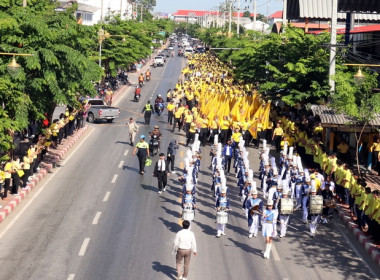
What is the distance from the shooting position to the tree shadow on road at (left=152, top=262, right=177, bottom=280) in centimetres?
1727

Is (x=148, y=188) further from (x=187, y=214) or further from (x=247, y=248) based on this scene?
(x=247, y=248)

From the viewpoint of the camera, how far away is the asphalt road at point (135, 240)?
696 inches

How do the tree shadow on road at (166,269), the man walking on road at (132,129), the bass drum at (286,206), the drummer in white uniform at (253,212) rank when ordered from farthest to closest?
the man walking on road at (132,129), the bass drum at (286,206), the drummer in white uniform at (253,212), the tree shadow on road at (166,269)

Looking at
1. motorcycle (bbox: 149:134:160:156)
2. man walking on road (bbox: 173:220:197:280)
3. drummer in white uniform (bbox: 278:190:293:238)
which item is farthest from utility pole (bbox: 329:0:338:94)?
man walking on road (bbox: 173:220:197:280)

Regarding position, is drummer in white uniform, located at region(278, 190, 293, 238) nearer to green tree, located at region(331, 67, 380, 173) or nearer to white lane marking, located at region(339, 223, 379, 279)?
white lane marking, located at region(339, 223, 379, 279)

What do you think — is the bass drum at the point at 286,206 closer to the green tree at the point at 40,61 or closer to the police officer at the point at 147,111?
the green tree at the point at 40,61

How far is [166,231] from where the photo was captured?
21.1 m

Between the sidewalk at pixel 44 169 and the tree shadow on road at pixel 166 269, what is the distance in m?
6.23

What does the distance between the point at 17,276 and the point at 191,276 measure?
4129 millimetres

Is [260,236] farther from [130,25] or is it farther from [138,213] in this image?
[130,25]

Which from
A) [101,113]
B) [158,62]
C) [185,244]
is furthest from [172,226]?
[158,62]

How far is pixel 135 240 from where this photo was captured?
20156 millimetres

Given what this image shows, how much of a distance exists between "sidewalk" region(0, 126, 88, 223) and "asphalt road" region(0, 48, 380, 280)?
0.87 feet

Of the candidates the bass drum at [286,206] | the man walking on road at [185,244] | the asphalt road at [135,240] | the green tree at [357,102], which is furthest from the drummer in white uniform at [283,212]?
the green tree at [357,102]
